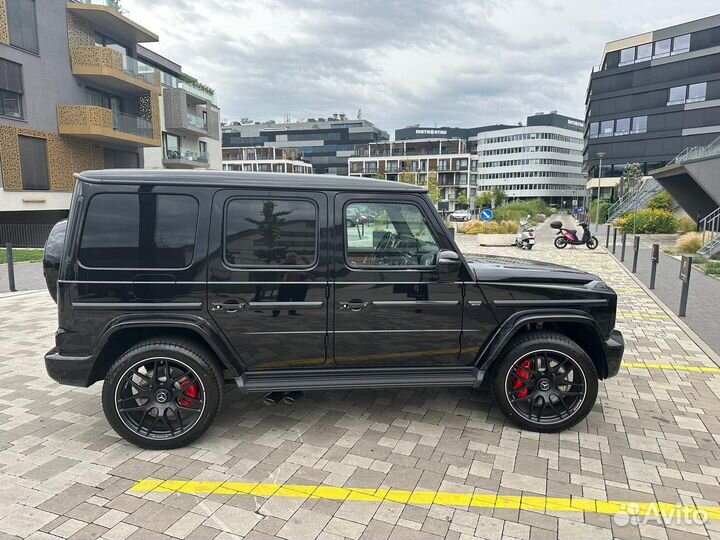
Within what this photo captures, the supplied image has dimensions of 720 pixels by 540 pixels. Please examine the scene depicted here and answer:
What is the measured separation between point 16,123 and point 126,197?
22.7 m

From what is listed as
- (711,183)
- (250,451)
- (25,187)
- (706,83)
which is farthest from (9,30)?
(706,83)

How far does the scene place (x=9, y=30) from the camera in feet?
66.6

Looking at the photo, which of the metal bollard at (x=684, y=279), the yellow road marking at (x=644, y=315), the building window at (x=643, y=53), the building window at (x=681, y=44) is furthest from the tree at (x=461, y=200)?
the yellow road marking at (x=644, y=315)

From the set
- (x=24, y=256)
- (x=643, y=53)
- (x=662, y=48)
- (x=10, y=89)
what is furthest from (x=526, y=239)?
(x=643, y=53)

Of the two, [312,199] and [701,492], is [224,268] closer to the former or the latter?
[312,199]

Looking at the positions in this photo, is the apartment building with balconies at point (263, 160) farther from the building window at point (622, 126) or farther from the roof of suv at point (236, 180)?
the roof of suv at point (236, 180)

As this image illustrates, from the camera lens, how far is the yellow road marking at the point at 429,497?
303cm

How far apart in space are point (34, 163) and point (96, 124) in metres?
3.48

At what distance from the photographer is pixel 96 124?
2359 centimetres

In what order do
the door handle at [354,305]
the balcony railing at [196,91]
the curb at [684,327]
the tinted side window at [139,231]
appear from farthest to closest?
the balcony railing at [196,91], the curb at [684,327], the door handle at [354,305], the tinted side window at [139,231]

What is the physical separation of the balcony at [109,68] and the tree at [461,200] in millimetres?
69364

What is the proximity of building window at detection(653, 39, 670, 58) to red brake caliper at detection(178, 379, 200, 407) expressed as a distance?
66.1 m

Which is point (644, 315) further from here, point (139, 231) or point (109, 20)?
point (109, 20)

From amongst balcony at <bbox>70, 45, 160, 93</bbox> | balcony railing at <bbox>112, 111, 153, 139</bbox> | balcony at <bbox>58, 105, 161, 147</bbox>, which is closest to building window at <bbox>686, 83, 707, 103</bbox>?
balcony at <bbox>70, 45, 160, 93</bbox>
